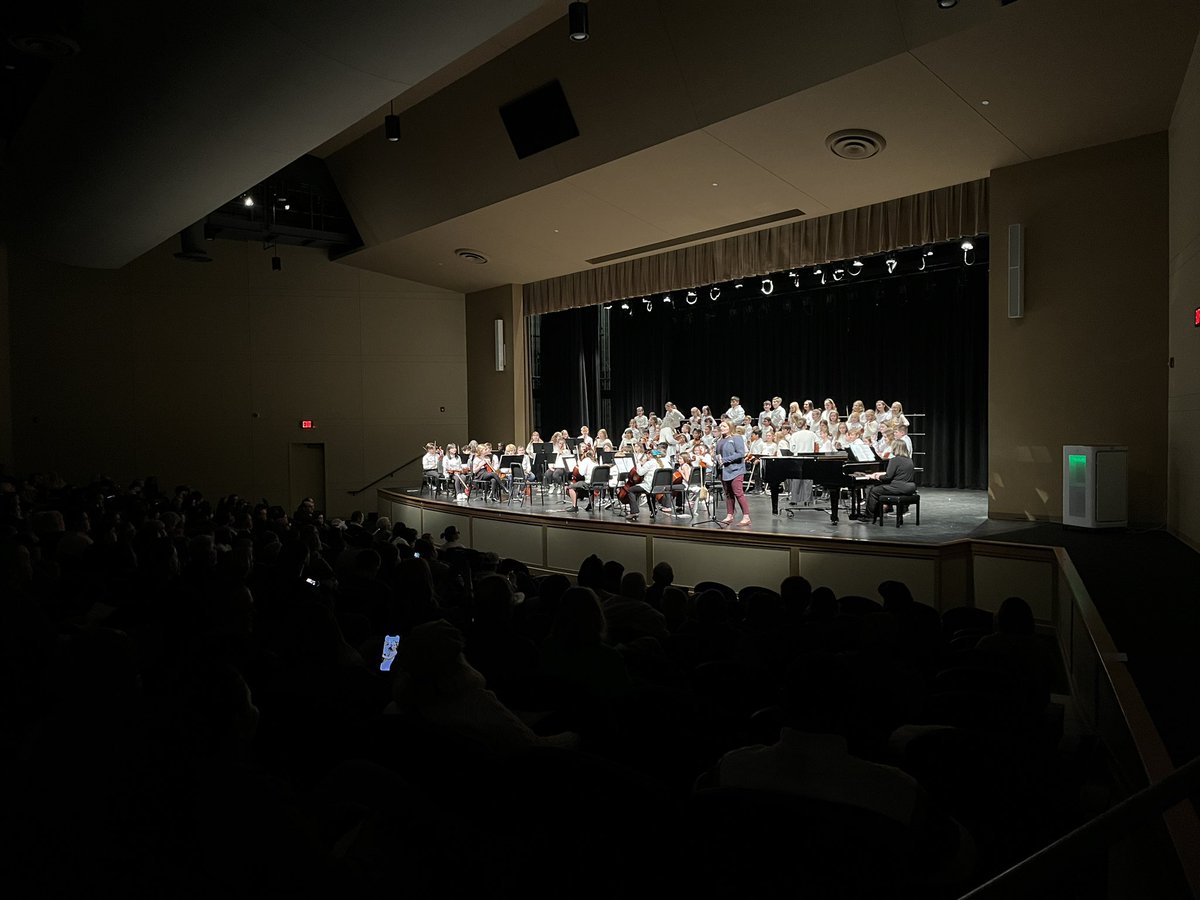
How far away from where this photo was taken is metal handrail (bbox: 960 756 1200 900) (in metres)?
0.98

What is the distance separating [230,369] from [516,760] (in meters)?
17.4

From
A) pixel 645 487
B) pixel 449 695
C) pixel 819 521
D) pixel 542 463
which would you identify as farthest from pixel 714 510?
pixel 449 695

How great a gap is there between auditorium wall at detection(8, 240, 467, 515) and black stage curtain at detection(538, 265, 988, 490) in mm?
3484

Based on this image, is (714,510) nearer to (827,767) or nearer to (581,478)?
(581,478)

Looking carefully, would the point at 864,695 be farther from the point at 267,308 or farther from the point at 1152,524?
the point at 267,308

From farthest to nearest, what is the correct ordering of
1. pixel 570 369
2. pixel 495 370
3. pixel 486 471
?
pixel 570 369 < pixel 495 370 < pixel 486 471

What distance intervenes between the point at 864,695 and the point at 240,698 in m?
1.65

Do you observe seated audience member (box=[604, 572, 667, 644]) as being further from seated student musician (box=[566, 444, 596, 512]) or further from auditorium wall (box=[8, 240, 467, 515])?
auditorium wall (box=[8, 240, 467, 515])

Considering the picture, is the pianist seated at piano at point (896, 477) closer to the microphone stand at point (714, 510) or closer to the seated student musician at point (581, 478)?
the microphone stand at point (714, 510)

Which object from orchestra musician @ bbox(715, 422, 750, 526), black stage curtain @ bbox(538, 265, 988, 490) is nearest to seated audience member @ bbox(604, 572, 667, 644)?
orchestra musician @ bbox(715, 422, 750, 526)

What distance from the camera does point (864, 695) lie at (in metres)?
2.25

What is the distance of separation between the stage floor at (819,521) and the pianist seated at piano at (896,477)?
1.30 feet

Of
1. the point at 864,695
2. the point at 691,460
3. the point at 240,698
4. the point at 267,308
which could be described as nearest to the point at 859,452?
the point at 691,460

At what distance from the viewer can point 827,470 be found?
9227 millimetres
